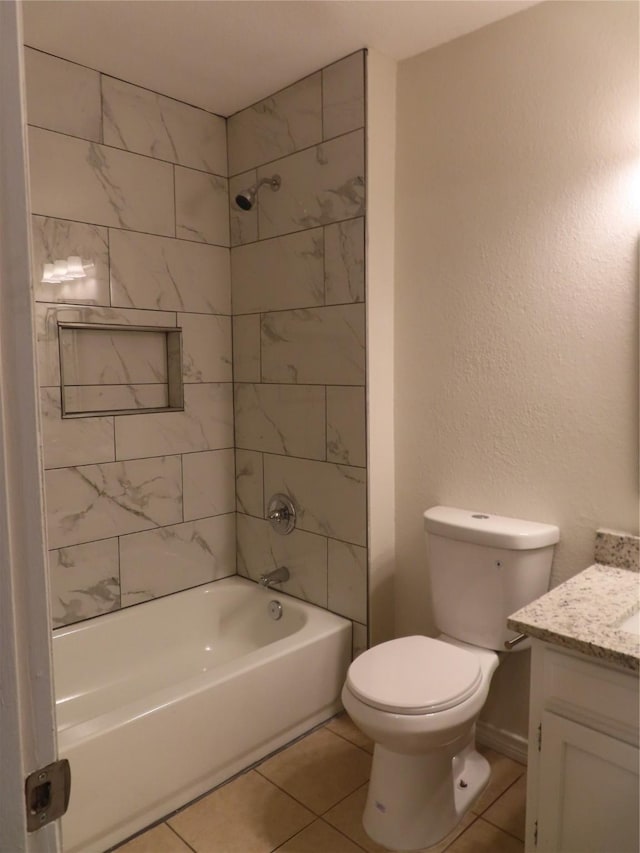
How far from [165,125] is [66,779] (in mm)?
2579

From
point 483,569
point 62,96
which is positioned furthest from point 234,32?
point 483,569

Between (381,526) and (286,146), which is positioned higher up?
(286,146)

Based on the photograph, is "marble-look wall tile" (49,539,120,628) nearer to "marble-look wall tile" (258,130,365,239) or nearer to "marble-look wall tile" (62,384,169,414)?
"marble-look wall tile" (62,384,169,414)

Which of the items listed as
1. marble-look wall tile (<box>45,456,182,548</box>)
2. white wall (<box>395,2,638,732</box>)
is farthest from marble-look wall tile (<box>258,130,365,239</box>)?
marble-look wall tile (<box>45,456,182,548</box>)

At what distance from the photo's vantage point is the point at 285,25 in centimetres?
210

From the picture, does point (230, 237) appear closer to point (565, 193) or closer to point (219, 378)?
point (219, 378)

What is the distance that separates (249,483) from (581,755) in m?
1.81

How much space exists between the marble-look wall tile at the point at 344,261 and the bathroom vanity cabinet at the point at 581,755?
56.8 inches

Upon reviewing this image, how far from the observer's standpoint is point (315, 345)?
2559 mm

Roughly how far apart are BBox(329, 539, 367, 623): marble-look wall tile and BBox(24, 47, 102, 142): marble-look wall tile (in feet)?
6.20

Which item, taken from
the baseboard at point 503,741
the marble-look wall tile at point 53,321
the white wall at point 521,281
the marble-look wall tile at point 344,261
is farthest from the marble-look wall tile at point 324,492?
the marble-look wall tile at point 53,321

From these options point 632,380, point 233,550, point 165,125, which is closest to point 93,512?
point 233,550

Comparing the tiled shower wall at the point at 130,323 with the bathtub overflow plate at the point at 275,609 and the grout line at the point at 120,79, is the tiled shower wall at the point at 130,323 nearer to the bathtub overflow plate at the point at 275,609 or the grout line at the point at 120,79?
the grout line at the point at 120,79

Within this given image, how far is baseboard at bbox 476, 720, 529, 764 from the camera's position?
Result: 2207mm
